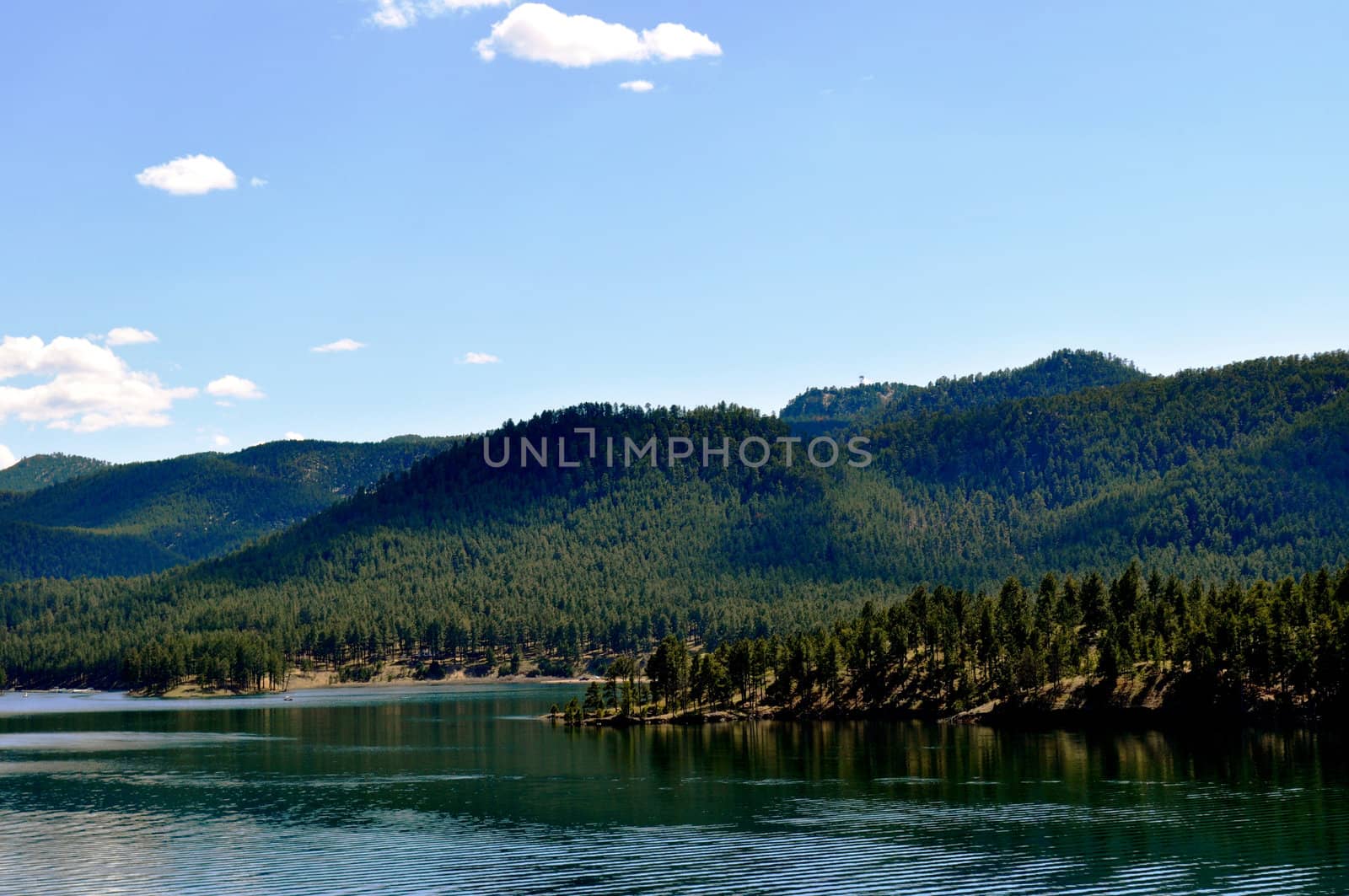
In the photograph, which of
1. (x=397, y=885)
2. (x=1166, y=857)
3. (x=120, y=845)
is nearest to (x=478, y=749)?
(x=120, y=845)

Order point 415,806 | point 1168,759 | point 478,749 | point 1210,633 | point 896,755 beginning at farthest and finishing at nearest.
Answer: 1. point 1210,633
2. point 478,749
3. point 896,755
4. point 1168,759
5. point 415,806

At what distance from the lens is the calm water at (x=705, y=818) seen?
86.7m

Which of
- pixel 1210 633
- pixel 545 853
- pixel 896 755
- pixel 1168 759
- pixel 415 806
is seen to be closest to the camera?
pixel 545 853

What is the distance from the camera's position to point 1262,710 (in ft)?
595

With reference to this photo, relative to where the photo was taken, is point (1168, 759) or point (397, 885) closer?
point (397, 885)

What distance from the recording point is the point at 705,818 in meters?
112

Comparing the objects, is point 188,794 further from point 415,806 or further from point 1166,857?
point 1166,857

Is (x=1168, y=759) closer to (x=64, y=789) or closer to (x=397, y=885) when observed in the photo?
(x=397, y=885)

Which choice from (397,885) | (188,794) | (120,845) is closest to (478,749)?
(188,794)

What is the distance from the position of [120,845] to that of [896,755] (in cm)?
8611

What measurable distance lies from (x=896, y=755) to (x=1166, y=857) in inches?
2657

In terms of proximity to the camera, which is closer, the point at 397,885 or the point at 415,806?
the point at 397,885

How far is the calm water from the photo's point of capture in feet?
284

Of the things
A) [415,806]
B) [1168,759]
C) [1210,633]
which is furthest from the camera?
[1210,633]
